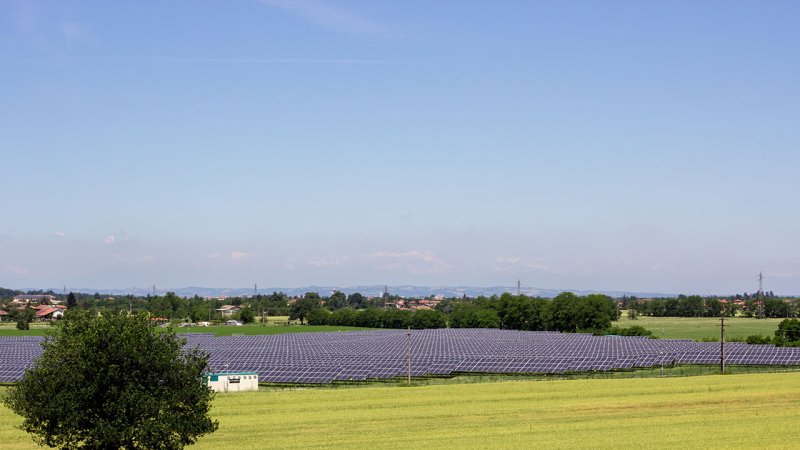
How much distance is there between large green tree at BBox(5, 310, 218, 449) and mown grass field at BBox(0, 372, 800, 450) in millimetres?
8860

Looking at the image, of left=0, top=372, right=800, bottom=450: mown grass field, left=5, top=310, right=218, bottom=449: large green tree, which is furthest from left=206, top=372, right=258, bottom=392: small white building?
left=5, top=310, right=218, bottom=449: large green tree

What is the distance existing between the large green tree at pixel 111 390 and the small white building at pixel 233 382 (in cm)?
3841

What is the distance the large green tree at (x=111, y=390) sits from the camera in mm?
34594

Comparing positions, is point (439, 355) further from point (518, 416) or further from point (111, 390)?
point (111, 390)

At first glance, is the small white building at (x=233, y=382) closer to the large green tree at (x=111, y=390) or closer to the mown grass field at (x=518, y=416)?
the mown grass field at (x=518, y=416)

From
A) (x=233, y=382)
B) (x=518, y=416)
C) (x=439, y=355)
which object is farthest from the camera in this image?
(x=439, y=355)

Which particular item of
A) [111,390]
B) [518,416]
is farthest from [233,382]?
[111,390]

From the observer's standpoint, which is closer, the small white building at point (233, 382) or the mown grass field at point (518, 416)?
the mown grass field at point (518, 416)

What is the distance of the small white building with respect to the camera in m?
74.8

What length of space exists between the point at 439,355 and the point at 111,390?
80996 millimetres

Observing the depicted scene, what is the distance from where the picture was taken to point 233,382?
76.1 m

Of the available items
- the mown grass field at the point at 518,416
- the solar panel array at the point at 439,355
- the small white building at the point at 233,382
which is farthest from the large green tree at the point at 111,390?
the solar panel array at the point at 439,355

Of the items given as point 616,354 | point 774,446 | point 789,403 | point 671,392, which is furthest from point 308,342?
point 774,446

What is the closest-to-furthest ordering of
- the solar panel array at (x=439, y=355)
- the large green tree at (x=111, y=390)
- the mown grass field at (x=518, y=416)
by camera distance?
the large green tree at (x=111, y=390)
the mown grass field at (x=518, y=416)
the solar panel array at (x=439, y=355)
